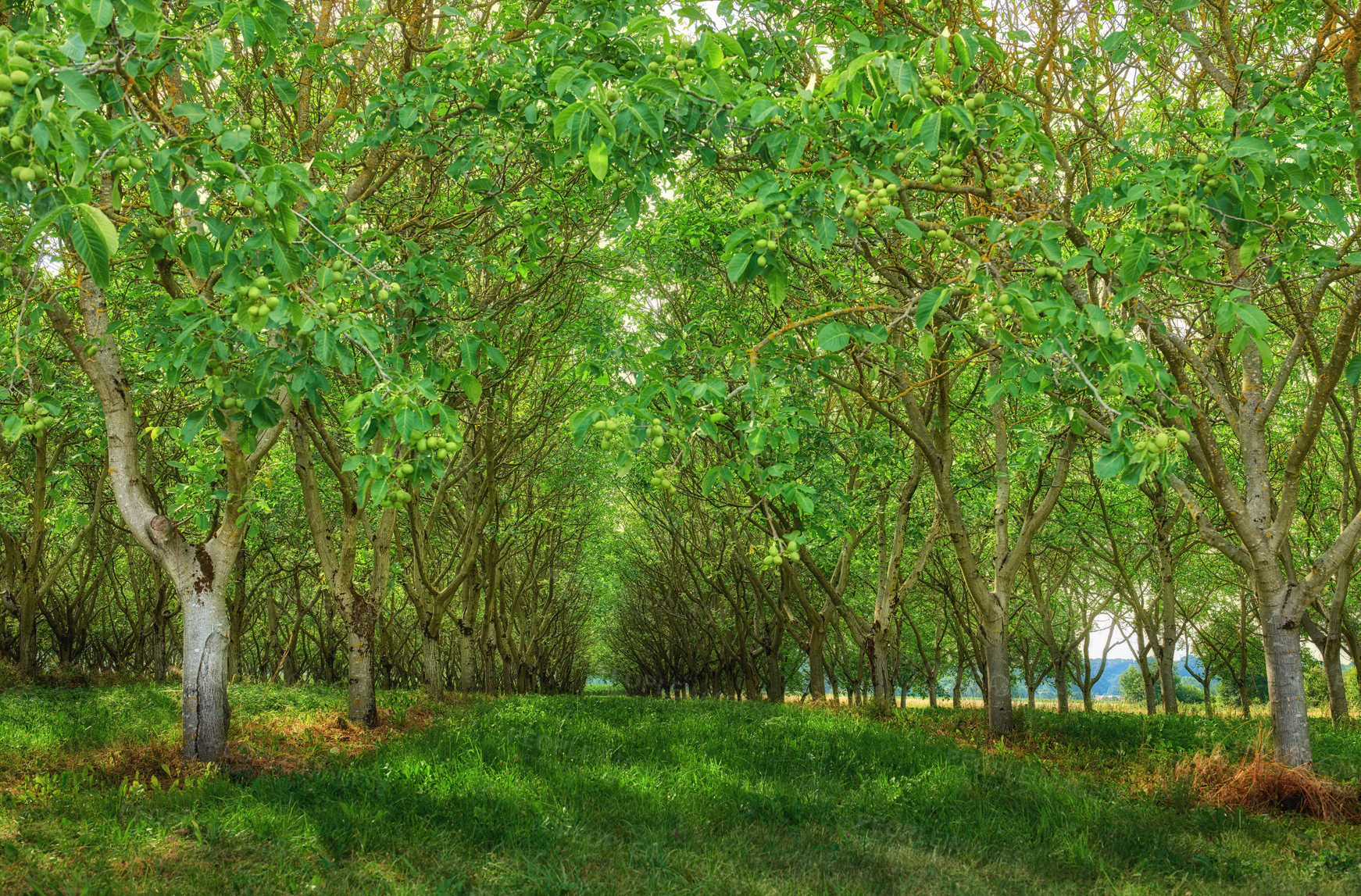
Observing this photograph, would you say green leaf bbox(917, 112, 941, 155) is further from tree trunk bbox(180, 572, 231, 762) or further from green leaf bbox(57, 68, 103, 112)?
tree trunk bbox(180, 572, 231, 762)

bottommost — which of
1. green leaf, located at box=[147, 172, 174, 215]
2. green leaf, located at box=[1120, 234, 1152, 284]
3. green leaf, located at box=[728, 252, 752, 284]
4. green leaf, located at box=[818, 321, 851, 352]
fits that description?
green leaf, located at box=[818, 321, 851, 352]

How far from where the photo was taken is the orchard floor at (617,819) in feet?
16.3

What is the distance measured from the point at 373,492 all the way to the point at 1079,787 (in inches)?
299

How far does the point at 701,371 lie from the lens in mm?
5395

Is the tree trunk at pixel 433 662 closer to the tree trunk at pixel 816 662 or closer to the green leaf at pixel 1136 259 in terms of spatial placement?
the tree trunk at pixel 816 662

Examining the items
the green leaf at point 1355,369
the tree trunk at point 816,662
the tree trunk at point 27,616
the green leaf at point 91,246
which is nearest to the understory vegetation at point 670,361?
the green leaf at point 91,246

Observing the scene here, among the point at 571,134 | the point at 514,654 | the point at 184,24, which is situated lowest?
the point at 514,654

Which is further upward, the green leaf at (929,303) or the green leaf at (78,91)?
the green leaf at (78,91)

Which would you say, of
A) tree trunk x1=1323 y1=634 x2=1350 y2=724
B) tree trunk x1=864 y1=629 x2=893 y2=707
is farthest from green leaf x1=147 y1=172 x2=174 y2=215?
tree trunk x1=1323 y1=634 x2=1350 y2=724

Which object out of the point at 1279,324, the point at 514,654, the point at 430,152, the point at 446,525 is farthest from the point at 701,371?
the point at 514,654

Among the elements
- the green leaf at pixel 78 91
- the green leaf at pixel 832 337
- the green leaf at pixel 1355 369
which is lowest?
the green leaf at pixel 1355 369

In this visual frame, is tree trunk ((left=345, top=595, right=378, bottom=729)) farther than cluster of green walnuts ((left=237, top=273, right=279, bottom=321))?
Yes

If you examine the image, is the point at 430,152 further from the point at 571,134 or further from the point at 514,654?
the point at 514,654

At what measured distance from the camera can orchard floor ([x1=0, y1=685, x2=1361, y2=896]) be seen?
498 centimetres
